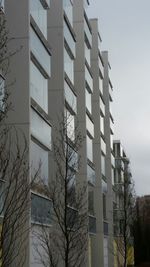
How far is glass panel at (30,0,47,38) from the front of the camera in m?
30.4

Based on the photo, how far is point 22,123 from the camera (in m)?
27.5

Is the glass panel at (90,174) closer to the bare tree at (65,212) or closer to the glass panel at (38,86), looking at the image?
the bare tree at (65,212)

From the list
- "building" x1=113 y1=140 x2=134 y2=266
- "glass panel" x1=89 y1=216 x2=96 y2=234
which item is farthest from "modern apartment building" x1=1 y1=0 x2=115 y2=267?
"building" x1=113 y1=140 x2=134 y2=266

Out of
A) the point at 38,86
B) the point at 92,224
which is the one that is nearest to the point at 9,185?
the point at 38,86

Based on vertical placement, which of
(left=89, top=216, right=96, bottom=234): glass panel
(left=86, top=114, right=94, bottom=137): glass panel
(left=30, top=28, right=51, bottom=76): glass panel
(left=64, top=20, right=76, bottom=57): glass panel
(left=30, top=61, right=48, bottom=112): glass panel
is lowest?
(left=89, top=216, right=96, bottom=234): glass panel

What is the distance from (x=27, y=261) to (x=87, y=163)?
983 inches

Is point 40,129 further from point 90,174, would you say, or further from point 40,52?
point 90,174

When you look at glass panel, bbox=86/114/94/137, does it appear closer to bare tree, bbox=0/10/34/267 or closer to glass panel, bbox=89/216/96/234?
glass panel, bbox=89/216/96/234

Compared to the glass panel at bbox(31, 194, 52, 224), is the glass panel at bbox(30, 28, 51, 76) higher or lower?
higher

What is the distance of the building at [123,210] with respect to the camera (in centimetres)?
4387

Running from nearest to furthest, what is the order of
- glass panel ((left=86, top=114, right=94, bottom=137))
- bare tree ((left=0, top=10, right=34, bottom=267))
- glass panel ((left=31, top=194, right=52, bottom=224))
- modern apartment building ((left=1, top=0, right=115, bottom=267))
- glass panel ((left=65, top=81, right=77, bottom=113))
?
1. bare tree ((left=0, top=10, right=34, bottom=267))
2. modern apartment building ((left=1, top=0, right=115, bottom=267))
3. glass panel ((left=31, top=194, right=52, bottom=224))
4. glass panel ((left=65, top=81, right=77, bottom=113))
5. glass panel ((left=86, top=114, right=94, bottom=137))

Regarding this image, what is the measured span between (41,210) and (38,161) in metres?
2.44

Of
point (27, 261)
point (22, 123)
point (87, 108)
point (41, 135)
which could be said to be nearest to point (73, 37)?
point (87, 108)

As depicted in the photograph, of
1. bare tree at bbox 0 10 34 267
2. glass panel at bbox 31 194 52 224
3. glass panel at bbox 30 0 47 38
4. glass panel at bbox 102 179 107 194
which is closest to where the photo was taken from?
bare tree at bbox 0 10 34 267
